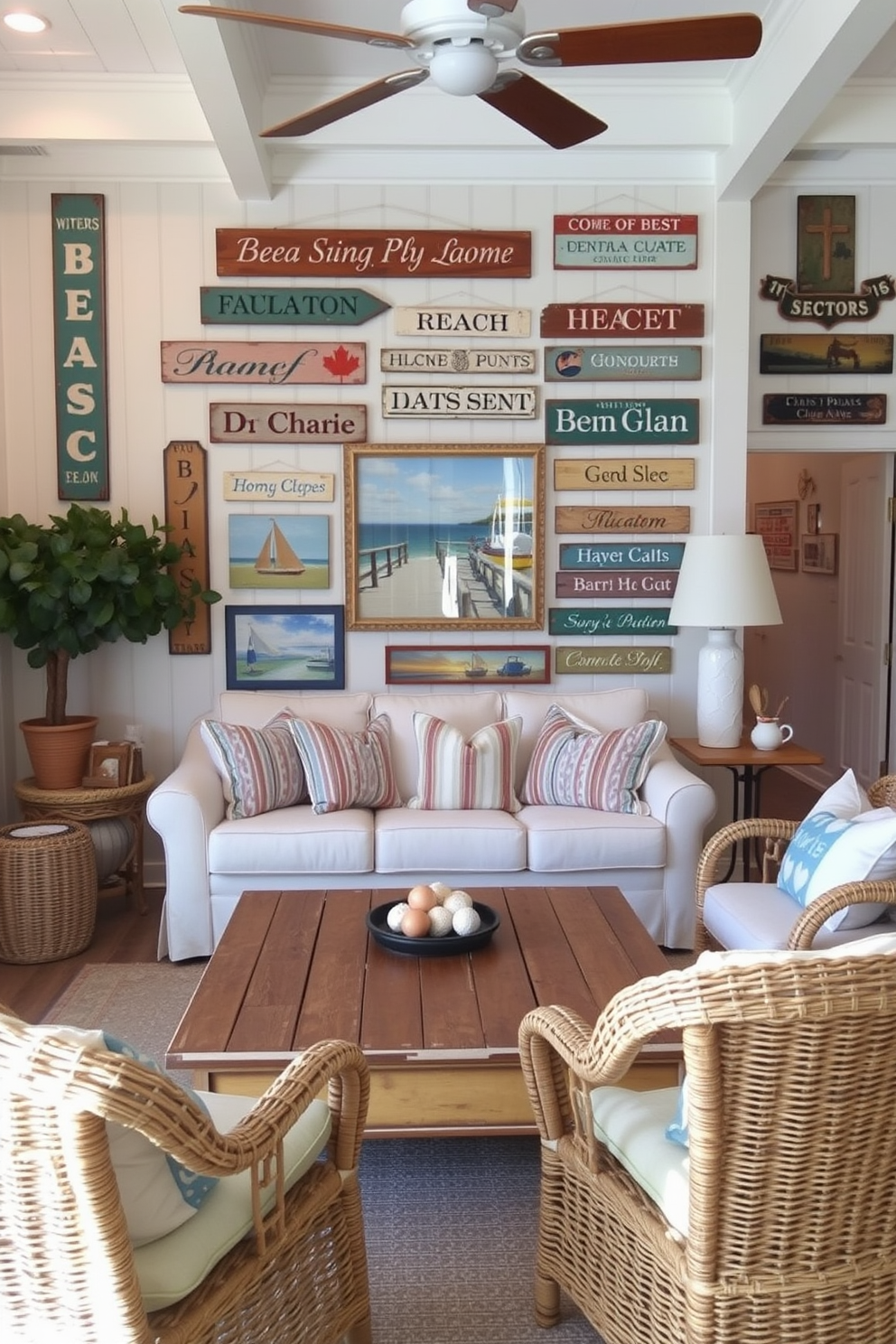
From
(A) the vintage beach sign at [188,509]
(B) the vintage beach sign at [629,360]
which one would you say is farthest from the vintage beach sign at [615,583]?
(A) the vintage beach sign at [188,509]

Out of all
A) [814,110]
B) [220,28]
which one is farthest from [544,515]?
[220,28]

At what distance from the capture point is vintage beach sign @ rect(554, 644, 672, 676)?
17.0 ft

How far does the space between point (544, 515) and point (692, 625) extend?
2.85ft

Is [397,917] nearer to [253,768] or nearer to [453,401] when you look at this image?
[253,768]

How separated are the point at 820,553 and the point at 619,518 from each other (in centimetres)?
284

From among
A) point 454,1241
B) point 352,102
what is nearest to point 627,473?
point 352,102

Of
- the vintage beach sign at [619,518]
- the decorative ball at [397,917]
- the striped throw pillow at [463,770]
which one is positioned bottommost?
the decorative ball at [397,917]

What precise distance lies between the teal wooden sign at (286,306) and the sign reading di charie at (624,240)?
86cm

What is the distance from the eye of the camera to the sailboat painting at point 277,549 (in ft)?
16.6

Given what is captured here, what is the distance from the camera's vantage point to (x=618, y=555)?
203 inches

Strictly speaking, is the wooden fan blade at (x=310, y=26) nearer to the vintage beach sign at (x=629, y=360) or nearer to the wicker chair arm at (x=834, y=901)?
the wicker chair arm at (x=834, y=901)

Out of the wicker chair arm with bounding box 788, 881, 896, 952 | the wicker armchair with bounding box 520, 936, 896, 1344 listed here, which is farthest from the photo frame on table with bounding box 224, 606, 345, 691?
the wicker armchair with bounding box 520, 936, 896, 1344

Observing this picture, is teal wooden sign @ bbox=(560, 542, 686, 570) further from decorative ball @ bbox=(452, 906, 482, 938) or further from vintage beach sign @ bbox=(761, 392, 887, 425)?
decorative ball @ bbox=(452, 906, 482, 938)

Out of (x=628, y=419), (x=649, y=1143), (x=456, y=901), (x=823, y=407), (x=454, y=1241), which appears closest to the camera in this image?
(x=649, y=1143)
